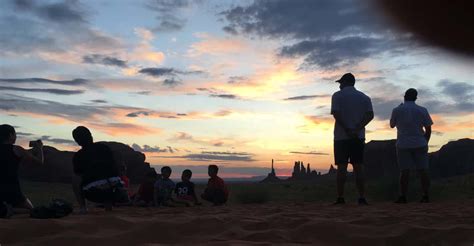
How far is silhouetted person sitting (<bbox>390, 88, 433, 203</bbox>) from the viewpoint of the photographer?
8.49 meters

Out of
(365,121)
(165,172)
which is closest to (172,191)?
(165,172)

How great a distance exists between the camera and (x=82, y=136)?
6770mm

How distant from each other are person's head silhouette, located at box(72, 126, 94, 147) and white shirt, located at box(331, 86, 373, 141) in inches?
140

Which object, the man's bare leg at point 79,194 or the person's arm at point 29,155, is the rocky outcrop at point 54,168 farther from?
the person's arm at point 29,155

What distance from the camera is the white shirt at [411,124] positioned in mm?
8484

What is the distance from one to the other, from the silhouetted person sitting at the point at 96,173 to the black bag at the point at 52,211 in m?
1.65

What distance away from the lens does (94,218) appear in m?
4.18

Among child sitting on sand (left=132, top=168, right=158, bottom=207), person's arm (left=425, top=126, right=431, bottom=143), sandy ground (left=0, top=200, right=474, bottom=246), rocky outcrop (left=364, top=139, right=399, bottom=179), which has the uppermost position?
rocky outcrop (left=364, top=139, right=399, bottom=179)

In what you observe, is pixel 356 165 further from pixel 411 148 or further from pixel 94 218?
pixel 94 218

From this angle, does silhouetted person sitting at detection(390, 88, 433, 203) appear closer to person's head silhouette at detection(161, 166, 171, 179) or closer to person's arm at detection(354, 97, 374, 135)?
person's arm at detection(354, 97, 374, 135)

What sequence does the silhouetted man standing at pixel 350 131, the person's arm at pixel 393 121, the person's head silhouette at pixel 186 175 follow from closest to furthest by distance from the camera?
the silhouetted man standing at pixel 350 131
the person's arm at pixel 393 121
the person's head silhouette at pixel 186 175

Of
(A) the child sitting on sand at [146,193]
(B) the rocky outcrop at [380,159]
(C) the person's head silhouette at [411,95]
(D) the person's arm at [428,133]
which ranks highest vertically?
(B) the rocky outcrop at [380,159]

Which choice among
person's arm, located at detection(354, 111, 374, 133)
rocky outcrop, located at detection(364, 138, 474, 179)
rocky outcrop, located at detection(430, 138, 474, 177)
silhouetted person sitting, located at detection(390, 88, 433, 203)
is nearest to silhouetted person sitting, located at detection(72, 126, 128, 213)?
person's arm, located at detection(354, 111, 374, 133)

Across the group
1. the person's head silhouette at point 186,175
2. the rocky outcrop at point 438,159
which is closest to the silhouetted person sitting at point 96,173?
the person's head silhouette at point 186,175
